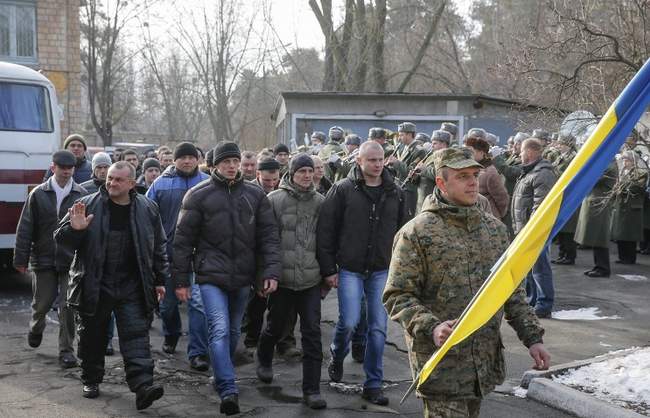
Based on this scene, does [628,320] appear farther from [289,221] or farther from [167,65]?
[167,65]

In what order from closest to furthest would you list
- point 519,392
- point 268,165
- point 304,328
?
point 304,328, point 519,392, point 268,165

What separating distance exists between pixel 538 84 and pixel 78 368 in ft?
17.8

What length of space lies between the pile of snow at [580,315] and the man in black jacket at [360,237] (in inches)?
146

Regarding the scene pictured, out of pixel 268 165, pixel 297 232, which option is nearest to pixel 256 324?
pixel 268 165

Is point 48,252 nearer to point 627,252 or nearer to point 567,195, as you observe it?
point 567,195

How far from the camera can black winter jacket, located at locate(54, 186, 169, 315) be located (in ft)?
20.0

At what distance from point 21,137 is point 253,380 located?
662cm

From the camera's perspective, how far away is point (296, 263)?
6508 mm

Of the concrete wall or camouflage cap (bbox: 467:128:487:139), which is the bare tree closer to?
the concrete wall

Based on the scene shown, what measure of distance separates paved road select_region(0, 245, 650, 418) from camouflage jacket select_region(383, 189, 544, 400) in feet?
7.33

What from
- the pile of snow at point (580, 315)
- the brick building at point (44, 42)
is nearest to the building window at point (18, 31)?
the brick building at point (44, 42)

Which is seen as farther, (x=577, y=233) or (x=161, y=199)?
(x=577, y=233)

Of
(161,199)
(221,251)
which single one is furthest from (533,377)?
(161,199)

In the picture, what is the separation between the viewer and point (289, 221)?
668cm
